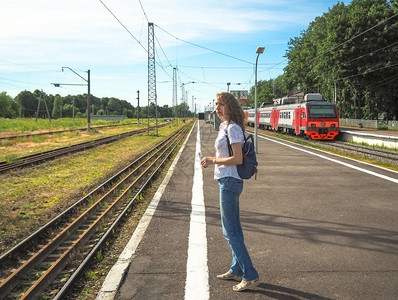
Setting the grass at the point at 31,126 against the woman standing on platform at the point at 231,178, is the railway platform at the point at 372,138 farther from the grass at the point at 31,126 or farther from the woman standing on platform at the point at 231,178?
the grass at the point at 31,126

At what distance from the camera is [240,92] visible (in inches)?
875

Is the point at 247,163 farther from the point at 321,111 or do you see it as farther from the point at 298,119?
the point at 298,119

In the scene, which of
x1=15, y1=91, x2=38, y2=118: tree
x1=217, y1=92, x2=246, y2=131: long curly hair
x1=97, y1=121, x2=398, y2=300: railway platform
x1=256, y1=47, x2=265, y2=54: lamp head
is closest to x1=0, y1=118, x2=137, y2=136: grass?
x1=256, y1=47, x2=265, y2=54: lamp head

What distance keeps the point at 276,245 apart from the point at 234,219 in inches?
61.2

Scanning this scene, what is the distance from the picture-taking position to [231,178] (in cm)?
333

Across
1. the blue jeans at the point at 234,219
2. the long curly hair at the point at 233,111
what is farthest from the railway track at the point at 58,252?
the long curly hair at the point at 233,111

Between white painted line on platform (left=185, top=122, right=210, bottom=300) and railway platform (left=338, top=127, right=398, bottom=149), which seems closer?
white painted line on platform (left=185, top=122, right=210, bottom=300)

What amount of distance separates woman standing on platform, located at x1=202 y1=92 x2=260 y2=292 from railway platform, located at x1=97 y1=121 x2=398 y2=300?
10.0 inches

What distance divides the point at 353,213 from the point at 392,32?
3801 cm

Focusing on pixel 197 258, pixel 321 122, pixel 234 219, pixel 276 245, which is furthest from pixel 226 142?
pixel 321 122

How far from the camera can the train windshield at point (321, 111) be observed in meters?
23.2

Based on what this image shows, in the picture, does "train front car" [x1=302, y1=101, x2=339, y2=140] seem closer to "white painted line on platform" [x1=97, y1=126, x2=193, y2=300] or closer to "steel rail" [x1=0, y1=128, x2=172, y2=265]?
"steel rail" [x1=0, y1=128, x2=172, y2=265]

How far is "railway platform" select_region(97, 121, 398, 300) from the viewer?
3477mm

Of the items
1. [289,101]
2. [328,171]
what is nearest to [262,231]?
[328,171]
